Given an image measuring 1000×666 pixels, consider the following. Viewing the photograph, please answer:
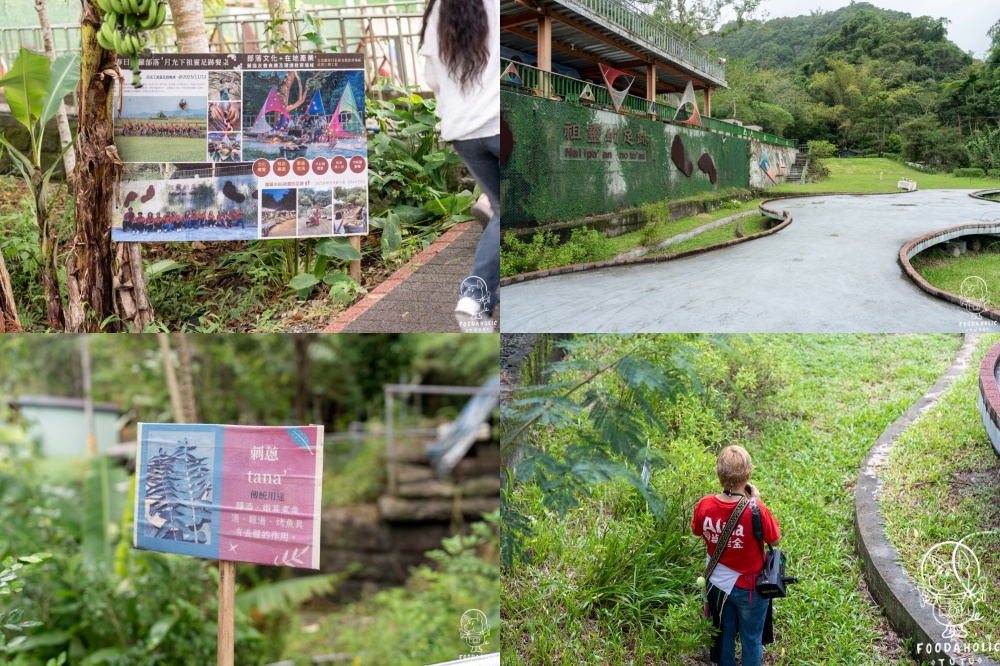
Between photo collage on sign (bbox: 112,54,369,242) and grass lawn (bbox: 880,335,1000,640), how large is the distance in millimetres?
2613

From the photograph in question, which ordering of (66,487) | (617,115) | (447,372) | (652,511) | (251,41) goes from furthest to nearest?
(447,372)
(66,487)
(251,41)
(652,511)
(617,115)

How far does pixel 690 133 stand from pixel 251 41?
85.9 inches

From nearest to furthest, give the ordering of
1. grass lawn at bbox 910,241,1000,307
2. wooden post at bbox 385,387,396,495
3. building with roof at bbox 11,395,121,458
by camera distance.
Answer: grass lawn at bbox 910,241,1000,307 < building with roof at bbox 11,395,121,458 < wooden post at bbox 385,387,396,495

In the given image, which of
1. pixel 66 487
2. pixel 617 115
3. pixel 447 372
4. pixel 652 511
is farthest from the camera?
pixel 447 372

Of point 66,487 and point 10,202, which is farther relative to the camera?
point 66,487

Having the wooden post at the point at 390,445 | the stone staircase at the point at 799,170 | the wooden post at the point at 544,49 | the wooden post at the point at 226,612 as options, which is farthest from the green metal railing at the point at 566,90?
the wooden post at the point at 390,445

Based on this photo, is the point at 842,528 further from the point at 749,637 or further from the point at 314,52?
the point at 314,52

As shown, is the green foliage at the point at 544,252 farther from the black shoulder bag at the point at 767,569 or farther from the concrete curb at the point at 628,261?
the black shoulder bag at the point at 767,569

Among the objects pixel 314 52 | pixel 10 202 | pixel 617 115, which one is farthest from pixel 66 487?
pixel 617 115

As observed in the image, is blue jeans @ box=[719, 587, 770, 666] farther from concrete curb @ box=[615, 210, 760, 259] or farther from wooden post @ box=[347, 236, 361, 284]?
wooden post @ box=[347, 236, 361, 284]

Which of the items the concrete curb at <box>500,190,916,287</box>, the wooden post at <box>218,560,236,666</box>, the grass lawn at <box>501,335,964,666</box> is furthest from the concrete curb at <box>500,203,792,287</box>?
the wooden post at <box>218,560,236,666</box>

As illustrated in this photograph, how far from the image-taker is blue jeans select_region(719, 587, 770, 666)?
2352 mm

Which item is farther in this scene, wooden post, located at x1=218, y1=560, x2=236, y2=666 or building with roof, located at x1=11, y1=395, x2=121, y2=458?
building with roof, located at x1=11, y1=395, x2=121, y2=458

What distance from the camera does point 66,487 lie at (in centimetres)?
425
